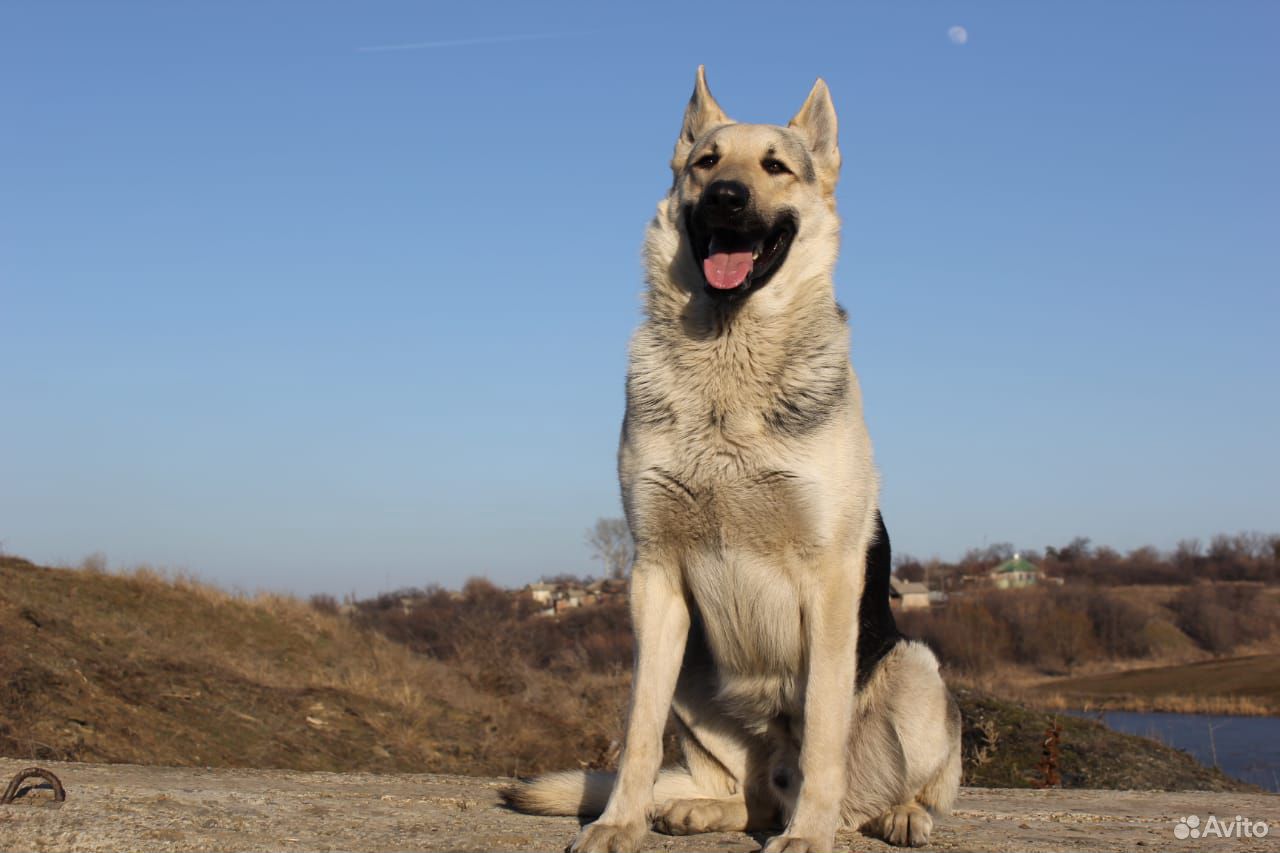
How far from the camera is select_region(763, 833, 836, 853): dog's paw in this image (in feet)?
13.3

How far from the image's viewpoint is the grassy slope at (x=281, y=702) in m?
10.8

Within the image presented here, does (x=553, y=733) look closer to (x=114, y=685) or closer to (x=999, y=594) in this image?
(x=114, y=685)

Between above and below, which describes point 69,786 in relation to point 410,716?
above

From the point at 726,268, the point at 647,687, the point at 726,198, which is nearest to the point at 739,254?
the point at 726,268

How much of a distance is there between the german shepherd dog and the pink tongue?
0.03 feet

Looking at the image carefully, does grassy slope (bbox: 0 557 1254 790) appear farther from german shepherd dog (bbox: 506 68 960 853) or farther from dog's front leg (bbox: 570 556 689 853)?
dog's front leg (bbox: 570 556 689 853)

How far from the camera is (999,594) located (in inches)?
2618

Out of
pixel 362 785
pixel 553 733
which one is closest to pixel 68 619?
pixel 553 733

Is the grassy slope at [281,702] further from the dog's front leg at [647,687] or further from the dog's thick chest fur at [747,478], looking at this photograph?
the dog's front leg at [647,687]

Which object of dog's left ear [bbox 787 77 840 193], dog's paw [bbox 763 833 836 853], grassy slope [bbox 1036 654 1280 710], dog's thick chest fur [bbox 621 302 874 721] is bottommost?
grassy slope [bbox 1036 654 1280 710]

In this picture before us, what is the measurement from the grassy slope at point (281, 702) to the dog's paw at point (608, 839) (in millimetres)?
7353

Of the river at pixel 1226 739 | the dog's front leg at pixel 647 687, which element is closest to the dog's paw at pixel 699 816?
the dog's front leg at pixel 647 687

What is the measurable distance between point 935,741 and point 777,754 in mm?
724

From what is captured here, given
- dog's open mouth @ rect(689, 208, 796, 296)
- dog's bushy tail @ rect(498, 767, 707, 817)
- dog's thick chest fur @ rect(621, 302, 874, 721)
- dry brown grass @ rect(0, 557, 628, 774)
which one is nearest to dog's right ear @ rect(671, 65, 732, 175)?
dog's open mouth @ rect(689, 208, 796, 296)
